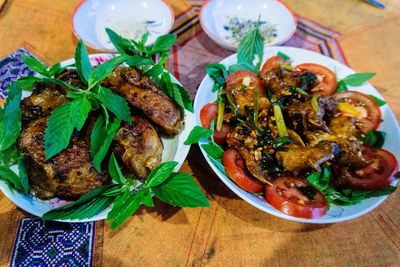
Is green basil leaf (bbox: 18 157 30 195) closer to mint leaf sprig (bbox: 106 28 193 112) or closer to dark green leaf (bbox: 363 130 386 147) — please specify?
mint leaf sprig (bbox: 106 28 193 112)

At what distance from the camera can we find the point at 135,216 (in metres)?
1.93

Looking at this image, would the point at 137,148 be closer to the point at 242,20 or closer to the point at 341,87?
the point at 341,87

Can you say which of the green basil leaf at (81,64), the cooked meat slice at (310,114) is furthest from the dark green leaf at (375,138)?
the green basil leaf at (81,64)

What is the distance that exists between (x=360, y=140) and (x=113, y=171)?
161 centimetres

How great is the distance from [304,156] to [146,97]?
0.99m

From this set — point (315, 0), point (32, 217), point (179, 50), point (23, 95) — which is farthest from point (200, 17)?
point (32, 217)

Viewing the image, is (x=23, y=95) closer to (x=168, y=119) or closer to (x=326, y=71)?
(x=168, y=119)

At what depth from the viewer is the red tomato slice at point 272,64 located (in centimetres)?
236

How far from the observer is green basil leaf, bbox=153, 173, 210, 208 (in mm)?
1627

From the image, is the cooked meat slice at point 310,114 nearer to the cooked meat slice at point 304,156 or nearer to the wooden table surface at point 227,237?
the cooked meat slice at point 304,156

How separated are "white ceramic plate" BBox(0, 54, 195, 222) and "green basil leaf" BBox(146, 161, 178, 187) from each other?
14 centimetres

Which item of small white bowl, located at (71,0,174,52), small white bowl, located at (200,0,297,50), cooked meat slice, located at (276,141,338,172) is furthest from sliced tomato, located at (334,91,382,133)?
small white bowl, located at (71,0,174,52)

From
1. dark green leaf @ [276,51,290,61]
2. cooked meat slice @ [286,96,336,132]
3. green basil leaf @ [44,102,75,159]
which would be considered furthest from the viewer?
dark green leaf @ [276,51,290,61]

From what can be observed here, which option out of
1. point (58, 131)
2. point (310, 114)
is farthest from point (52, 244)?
point (310, 114)
